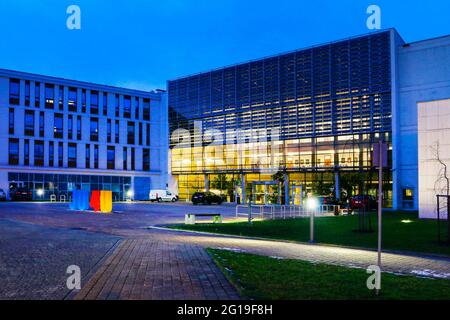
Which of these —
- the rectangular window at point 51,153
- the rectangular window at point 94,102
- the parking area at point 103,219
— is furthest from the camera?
the rectangular window at point 94,102

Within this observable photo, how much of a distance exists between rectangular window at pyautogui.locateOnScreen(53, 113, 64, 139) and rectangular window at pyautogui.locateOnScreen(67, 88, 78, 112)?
2.06 meters

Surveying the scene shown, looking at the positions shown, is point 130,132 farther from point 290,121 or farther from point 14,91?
point 290,121

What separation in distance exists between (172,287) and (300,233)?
12047 mm

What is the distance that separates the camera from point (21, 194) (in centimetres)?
5869

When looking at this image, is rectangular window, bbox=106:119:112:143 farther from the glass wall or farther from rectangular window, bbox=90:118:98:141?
the glass wall

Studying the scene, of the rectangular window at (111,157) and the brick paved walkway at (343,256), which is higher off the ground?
the rectangular window at (111,157)

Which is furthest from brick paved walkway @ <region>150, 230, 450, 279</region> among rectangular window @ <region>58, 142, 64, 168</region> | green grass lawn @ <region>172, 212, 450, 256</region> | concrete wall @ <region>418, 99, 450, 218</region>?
rectangular window @ <region>58, 142, 64, 168</region>

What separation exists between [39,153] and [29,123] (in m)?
4.25

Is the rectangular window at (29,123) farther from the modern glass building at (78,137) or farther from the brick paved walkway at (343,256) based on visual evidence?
the brick paved walkway at (343,256)

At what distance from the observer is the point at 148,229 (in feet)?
68.6

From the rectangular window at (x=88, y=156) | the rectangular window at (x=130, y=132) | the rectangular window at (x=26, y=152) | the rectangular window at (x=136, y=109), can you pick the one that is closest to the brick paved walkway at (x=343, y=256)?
the rectangular window at (x=26, y=152)

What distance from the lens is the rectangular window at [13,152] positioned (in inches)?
2429

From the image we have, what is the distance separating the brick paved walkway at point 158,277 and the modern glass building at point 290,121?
36599 mm

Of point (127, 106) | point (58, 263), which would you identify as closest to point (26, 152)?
point (127, 106)
